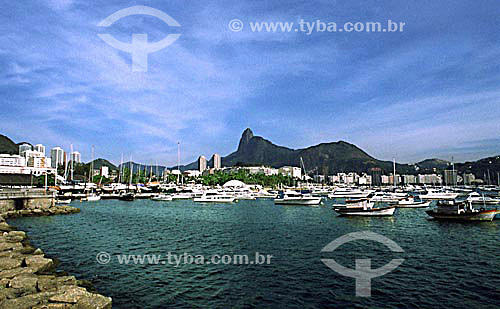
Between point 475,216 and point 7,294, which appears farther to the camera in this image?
point 475,216

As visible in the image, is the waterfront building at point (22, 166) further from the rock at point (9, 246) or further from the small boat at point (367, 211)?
the small boat at point (367, 211)

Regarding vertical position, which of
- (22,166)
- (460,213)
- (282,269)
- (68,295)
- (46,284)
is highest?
(22,166)

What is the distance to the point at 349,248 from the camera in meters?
23.0

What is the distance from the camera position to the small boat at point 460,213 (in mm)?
36188

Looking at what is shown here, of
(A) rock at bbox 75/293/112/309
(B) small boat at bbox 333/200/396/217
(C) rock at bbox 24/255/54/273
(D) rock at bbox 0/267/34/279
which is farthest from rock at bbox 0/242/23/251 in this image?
(B) small boat at bbox 333/200/396/217

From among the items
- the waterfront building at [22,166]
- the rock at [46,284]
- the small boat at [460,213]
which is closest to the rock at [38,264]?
the rock at [46,284]

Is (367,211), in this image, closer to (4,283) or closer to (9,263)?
(9,263)

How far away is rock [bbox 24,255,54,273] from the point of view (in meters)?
15.4

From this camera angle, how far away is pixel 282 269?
1733 centimetres

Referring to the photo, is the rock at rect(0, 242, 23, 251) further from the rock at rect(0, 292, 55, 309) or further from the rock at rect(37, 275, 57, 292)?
the rock at rect(0, 292, 55, 309)

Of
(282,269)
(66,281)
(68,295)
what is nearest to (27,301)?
(68,295)

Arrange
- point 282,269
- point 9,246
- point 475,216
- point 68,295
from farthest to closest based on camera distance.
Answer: point 475,216 < point 9,246 < point 282,269 < point 68,295

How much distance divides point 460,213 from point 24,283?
42.1m

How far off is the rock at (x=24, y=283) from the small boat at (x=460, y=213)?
4152cm
